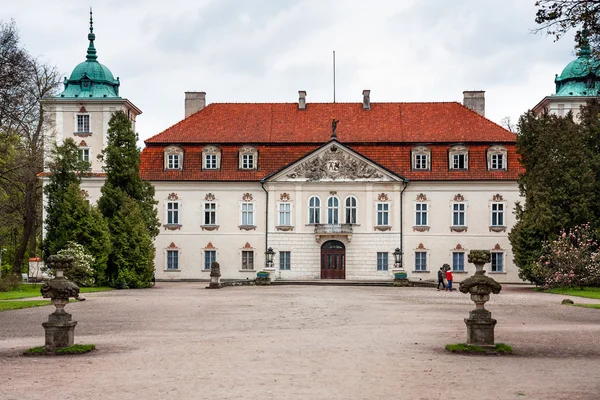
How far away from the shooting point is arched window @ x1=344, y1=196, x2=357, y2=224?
178 feet

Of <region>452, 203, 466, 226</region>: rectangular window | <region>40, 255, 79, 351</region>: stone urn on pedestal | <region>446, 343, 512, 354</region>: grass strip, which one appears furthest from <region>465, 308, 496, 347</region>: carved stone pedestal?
<region>452, 203, 466, 226</region>: rectangular window

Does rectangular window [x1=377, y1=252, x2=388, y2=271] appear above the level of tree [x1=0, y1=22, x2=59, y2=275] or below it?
below

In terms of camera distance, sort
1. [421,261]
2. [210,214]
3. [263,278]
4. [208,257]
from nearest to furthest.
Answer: [263,278], [421,261], [208,257], [210,214]

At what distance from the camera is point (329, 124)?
56.7 metres

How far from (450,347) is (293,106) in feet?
143

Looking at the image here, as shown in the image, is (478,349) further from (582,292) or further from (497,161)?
(497,161)

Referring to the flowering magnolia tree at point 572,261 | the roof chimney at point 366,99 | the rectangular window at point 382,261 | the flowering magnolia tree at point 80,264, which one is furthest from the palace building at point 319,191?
the flowering magnolia tree at point 80,264

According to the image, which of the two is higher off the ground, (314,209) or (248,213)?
(314,209)

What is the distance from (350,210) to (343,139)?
14.4 ft

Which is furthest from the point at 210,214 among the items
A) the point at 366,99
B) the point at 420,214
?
the point at 420,214

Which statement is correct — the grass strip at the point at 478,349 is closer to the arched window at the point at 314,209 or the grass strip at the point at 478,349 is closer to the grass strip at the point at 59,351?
the grass strip at the point at 59,351

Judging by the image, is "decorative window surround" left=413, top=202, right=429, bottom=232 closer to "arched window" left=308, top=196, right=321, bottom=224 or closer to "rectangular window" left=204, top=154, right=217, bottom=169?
"arched window" left=308, top=196, right=321, bottom=224

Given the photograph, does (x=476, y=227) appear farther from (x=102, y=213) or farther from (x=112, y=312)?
(x=112, y=312)

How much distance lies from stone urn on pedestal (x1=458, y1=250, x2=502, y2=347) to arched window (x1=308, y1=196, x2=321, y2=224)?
37359 millimetres
